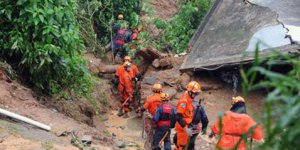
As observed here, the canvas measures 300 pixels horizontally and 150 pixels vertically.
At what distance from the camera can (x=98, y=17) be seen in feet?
54.3

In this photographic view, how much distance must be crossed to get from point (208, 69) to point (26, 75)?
409 centimetres

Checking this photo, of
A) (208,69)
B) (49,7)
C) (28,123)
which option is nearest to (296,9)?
(208,69)

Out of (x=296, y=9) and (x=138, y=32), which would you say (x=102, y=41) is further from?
(x=296, y=9)

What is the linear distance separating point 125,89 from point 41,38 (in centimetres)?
372

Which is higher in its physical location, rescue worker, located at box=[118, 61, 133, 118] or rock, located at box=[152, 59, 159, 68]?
rock, located at box=[152, 59, 159, 68]

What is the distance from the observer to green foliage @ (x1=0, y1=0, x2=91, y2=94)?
9094 millimetres

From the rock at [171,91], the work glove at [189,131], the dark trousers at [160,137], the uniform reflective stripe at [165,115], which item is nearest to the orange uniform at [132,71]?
the rock at [171,91]

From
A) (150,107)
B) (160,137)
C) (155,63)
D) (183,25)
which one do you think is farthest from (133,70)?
(160,137)

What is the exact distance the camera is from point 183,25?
50.4 ft

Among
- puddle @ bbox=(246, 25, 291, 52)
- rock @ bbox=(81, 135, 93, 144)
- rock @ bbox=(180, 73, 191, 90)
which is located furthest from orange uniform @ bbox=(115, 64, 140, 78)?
rock @ bbox=(81, 135, 93, 144)

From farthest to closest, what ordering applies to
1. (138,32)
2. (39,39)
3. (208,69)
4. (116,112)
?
1. (138,32)
2. (116,112)
3. (208,69)
4. (39,39)

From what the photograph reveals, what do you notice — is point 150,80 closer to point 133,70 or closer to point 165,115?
point 133,70

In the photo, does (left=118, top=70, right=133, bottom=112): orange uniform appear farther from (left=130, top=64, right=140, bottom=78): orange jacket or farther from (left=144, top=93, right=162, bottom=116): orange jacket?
(left=144, top=93, right=162, bottom=116): orange jacket

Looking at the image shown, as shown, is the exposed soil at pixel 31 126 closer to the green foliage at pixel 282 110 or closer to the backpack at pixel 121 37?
the green foliage at pixel 282 110
